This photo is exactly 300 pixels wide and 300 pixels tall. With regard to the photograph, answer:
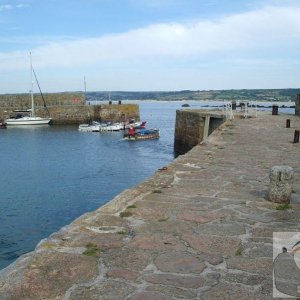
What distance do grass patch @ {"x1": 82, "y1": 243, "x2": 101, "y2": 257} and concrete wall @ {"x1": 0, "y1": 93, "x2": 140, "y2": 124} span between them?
179ft

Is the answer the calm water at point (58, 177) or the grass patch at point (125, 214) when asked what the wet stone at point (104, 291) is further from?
the calm water at point (58, 177)

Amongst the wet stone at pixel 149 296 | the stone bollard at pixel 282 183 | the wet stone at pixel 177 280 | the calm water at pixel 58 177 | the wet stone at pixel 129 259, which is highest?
the stone bollard at pixel 282 183

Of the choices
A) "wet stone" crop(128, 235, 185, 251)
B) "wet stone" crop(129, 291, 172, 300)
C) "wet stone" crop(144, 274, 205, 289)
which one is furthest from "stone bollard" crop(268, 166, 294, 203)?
"wet stone" crop(129, 291, 172, 300)

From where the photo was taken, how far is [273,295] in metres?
3.16

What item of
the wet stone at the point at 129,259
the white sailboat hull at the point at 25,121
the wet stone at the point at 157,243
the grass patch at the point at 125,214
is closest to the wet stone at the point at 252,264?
the wet stone at the point at 157,243

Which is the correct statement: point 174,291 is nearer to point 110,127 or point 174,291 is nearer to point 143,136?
point 143,136

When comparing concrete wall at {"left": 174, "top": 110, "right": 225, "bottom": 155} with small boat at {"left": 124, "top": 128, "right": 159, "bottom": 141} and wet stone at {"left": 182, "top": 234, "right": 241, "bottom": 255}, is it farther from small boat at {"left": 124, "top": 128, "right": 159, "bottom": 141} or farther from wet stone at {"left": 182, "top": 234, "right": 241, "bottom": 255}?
wet stone at {"left": 182, "top": 234, "right": 241, "bottom": 255}

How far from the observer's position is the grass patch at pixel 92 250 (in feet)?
12.8

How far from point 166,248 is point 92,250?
0.71 metres

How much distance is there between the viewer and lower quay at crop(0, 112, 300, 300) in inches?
128

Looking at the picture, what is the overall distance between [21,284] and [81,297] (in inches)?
19.6

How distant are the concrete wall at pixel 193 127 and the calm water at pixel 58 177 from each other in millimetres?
1446

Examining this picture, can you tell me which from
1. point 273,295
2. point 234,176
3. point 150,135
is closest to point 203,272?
point 273,295

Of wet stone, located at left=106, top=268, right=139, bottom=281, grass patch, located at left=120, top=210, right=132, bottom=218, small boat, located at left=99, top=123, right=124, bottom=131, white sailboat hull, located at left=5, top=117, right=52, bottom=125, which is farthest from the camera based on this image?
white sailboat hull, located at left=5, top=117, right=52, bottom=125
